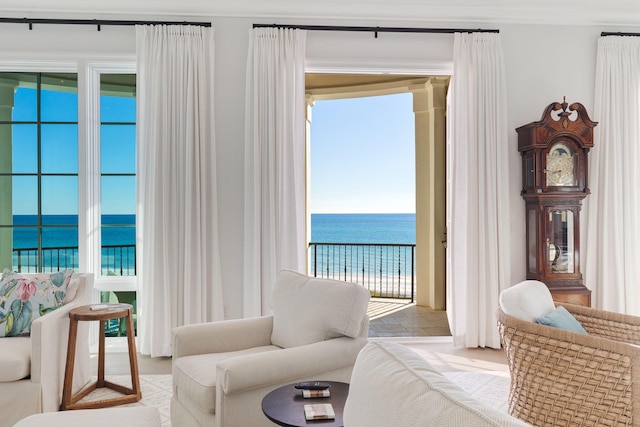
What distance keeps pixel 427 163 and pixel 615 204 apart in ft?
8.17

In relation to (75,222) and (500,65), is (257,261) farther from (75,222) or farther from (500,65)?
(500,65)

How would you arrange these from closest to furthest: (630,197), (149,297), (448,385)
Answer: (448,385), (149,297), (630,197)

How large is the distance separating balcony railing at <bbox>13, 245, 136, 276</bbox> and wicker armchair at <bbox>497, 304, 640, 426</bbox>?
344 cm

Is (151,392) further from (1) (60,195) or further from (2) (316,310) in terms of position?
(1) (60,195)

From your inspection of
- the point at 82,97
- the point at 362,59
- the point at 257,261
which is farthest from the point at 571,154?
the point at 82,97

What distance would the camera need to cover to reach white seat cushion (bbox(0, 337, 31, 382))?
268 centimetres

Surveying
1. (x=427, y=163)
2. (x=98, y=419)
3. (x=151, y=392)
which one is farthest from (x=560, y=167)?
(x=98, y=419)

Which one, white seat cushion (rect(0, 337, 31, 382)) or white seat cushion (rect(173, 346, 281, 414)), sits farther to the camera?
white seat cushion (rect(0, 337, 31, 382))

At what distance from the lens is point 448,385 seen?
95 cm

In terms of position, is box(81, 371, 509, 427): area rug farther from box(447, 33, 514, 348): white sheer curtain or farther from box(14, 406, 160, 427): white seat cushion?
box(14, 406, 160, 427): white seat cushion

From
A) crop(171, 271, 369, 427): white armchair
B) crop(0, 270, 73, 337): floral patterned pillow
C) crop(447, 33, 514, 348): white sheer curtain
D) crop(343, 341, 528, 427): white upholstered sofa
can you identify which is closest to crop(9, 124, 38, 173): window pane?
crop(0, 270, 73, 337): floral patterned pillow

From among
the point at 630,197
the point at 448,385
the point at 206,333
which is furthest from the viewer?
the point at 630,197

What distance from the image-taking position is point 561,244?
423 centimetres

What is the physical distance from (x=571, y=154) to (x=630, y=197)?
827 millimetres
